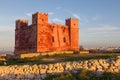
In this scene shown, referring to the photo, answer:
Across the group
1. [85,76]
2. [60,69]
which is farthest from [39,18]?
[85,76]

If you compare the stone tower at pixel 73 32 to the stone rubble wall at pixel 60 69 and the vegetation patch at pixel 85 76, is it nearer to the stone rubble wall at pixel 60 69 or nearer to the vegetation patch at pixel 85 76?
the stone rubble wall at pixel 60 69

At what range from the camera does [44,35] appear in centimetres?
3250

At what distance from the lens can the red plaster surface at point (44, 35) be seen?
1260 inches

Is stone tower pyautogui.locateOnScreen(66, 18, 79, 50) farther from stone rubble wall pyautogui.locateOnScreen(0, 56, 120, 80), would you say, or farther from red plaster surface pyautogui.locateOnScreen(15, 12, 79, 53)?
stone rubble wall pyautogui.locateOnScreen(0, 56, 120, 80)

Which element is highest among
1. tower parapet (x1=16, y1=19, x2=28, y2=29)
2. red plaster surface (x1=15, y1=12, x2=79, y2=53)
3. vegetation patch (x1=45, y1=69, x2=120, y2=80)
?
tower parapet (x1=16, y1=19, x2=28, y2=29)

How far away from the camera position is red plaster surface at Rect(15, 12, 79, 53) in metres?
32.0

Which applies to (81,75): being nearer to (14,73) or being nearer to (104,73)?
(104,73)

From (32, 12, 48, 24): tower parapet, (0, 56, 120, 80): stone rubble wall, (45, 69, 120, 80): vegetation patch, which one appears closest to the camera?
(45, 69, 120, 80): vegetation patch

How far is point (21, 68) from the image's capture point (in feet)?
41.9

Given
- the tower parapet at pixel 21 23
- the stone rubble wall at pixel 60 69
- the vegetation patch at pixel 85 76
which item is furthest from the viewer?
the tower parapet at pixel 21 23

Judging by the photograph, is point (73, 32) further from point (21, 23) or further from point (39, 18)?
point (21, 23)

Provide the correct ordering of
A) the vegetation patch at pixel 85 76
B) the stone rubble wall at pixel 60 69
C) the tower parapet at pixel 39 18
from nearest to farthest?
the vegetation patch at pixel 85 76 < the stone rubble wall at pixel 60 69 < the tower parapet at pixel 39 18

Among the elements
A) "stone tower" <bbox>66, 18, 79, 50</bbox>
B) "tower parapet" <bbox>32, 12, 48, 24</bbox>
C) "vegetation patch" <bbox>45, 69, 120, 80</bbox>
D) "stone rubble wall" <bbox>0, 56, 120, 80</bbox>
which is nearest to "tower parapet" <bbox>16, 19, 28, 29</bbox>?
"tower parapet" <bbox>32, 12, 48, 24</bbox>

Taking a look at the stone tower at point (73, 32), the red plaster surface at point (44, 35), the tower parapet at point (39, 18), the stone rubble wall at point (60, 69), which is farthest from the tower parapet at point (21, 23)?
the stone rubble wall at point (60, 69)
